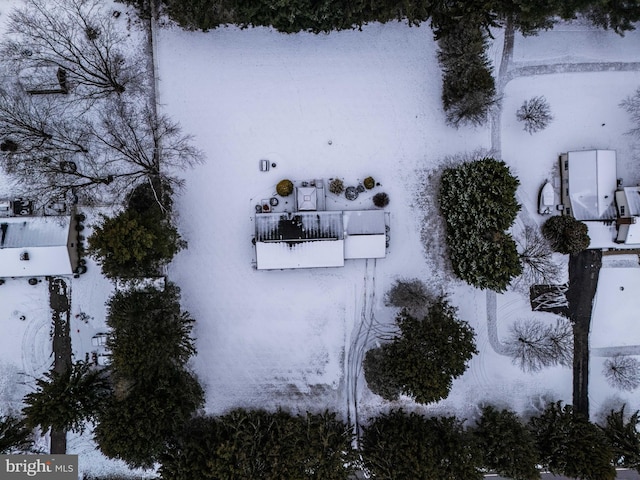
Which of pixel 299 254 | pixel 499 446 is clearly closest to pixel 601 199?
pixel 499 446

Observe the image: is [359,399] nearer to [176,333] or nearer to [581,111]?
[176,333]

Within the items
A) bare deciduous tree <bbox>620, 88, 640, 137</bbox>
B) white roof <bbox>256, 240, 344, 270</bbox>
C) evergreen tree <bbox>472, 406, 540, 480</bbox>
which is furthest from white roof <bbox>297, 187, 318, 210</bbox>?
bare deciduous tree <bbox>620, 88, 640, 137</bbox>

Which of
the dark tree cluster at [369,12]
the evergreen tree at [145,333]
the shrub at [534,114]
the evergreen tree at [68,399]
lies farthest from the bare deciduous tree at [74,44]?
the shrub at [534,114]

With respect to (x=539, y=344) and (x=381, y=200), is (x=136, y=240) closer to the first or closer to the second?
(x=381, y=200)

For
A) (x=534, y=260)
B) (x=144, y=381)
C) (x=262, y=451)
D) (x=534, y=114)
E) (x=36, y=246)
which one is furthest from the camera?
(x=534, y=260)

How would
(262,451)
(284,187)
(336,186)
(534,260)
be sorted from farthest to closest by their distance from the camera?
(534,260) < (336,186) < (284,187) < (262,451)

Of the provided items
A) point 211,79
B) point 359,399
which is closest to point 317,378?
point 359,399

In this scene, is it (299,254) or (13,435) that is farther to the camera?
(299,254)
